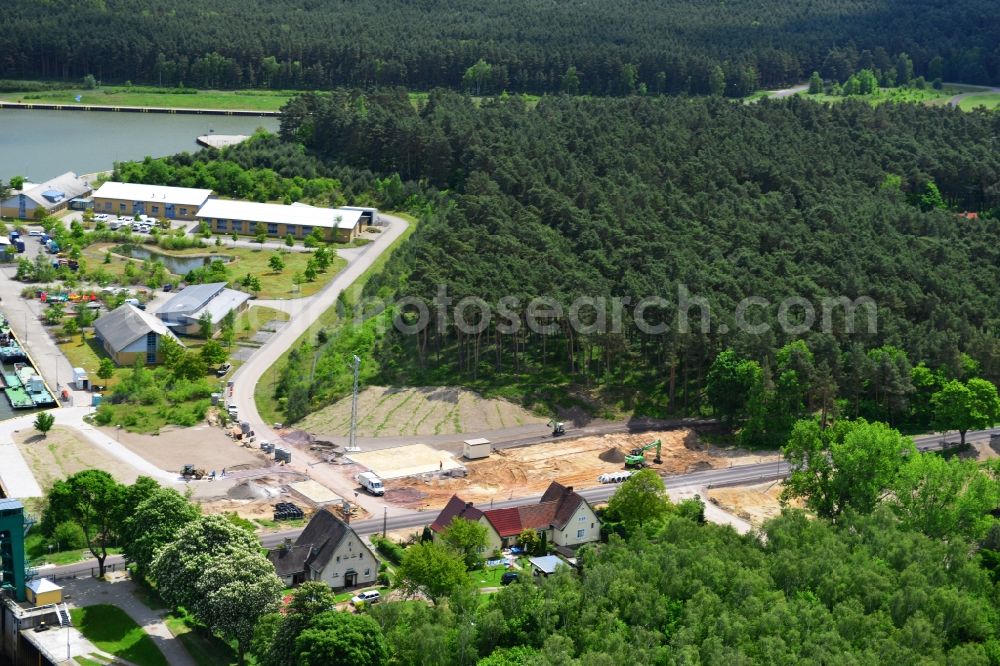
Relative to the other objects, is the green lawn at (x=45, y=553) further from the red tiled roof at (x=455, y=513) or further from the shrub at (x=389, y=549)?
the red tiled roof at (x=455, y=513)

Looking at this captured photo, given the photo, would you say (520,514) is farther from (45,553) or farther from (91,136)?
(91,136)

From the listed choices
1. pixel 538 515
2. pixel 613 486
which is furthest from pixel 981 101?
pixel 538 515

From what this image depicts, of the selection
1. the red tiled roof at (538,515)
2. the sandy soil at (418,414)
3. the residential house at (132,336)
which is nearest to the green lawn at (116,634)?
the red tiled roof at (538,515)

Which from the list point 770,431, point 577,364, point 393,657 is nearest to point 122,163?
point 577,364

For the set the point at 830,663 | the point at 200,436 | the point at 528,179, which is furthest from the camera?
the point at 528,179

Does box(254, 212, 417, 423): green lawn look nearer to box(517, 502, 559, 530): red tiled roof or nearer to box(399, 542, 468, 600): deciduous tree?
box(517, 502, 559, 530): red tiled roof

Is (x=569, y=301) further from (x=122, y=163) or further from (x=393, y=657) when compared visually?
(x=122, y=163)
